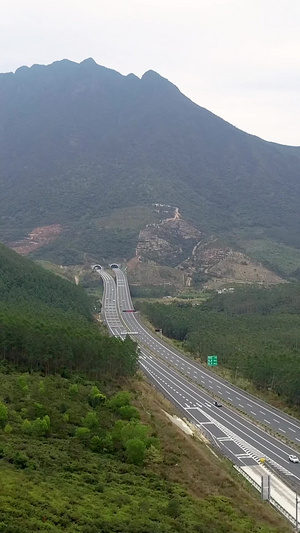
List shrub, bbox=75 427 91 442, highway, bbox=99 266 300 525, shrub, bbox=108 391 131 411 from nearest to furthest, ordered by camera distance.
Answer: shrub, bbox=75 427 91 442, highway, bbox=99 266 300 525, shrub, bbox=108 391 131 411

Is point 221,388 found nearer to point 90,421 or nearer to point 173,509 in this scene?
point 90,421

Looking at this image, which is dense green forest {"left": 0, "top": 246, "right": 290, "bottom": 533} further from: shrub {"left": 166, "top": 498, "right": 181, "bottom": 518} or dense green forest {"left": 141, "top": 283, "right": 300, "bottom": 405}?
dense green forest {"left": 141, "top": 283, "right": 300, "bottom": 405}

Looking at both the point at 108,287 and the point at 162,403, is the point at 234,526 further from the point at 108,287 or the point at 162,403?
the point at 108,287

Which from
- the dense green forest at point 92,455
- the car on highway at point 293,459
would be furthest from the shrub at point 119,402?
the car on highway at point 293,459

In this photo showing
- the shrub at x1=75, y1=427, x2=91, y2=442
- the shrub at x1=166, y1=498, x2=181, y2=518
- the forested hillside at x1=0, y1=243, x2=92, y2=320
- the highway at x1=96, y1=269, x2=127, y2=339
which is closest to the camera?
the shrub at x1=166, y1=498, x2=181, y2=518

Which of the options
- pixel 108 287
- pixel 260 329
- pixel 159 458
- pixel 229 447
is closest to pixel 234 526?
pixel 159 458

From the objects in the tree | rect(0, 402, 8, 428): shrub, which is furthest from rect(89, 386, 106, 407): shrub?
rect(0, 402, 8, 428): shrub
